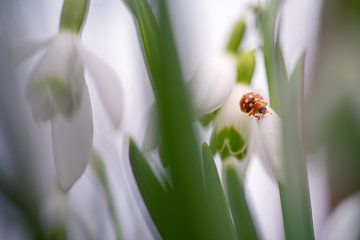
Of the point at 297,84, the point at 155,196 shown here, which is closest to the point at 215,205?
the point at 155,196

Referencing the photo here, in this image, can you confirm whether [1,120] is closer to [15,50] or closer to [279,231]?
[15,50]

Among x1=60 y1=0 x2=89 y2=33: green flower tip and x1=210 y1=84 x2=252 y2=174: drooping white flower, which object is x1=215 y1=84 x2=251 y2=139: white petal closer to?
x1=210 y1=84 x2=252 y2=174: drooping white flower

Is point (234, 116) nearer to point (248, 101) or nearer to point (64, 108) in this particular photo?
point (248, 101)

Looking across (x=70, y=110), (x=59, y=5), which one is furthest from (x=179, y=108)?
(x=59, y=5)

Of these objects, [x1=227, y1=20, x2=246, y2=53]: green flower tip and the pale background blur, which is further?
[x1=227, y1=20, x2=246, y2=53]: green flower tip

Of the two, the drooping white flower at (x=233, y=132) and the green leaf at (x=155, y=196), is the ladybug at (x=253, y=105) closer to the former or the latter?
the drooping white flower at (x=233, y=132)

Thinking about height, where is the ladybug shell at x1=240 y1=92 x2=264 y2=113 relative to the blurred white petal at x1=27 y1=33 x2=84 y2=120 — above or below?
below

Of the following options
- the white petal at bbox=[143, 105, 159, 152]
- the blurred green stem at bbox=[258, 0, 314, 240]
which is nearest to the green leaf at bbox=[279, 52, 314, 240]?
the blurred green stem at bbox=[258, 0, 314, 240]
